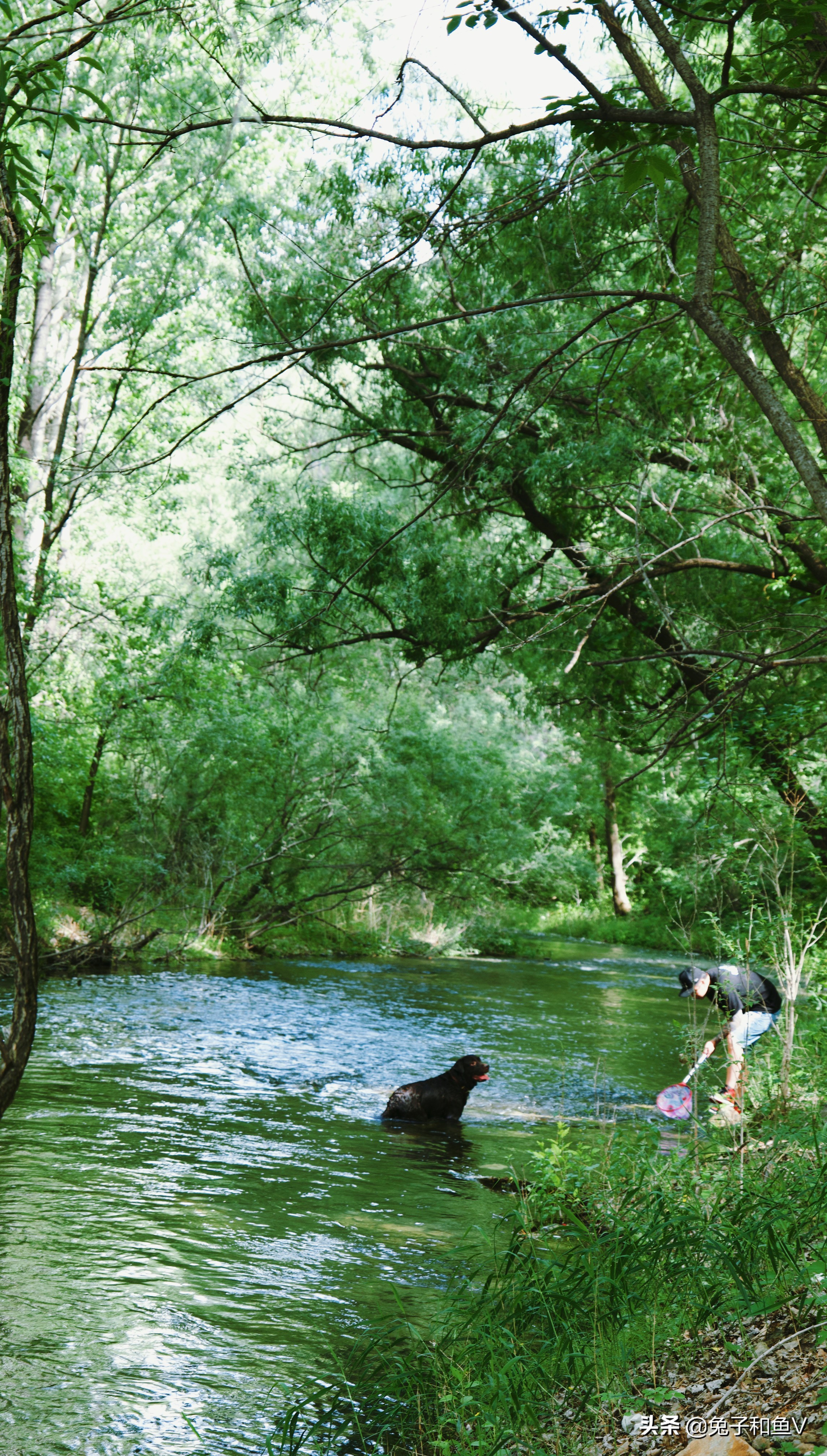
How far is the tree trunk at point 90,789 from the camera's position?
1712cm

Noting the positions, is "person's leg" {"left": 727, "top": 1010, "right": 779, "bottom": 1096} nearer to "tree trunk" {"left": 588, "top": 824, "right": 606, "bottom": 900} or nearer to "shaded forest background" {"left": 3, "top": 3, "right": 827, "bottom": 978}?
"shaded forest background" {"left": 3, "top": 3, "right": 827, "bottom": 978}


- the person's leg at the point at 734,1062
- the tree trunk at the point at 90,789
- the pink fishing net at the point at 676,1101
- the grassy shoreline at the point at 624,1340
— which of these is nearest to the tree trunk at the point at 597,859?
the tree trunk at the point at 90,789

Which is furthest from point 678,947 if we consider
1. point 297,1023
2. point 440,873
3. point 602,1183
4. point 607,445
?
point 602,1183

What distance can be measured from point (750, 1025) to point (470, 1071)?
236 centimetres

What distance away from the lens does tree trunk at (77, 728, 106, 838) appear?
674 inches

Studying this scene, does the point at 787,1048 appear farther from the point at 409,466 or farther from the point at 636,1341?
the point at 409,466

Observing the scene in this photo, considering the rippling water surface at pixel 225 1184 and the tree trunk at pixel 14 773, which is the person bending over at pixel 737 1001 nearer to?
the rippling water surface at pixel 225 1184

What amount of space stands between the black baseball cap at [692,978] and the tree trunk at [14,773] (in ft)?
17.8

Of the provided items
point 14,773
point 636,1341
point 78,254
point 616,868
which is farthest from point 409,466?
point 616,868

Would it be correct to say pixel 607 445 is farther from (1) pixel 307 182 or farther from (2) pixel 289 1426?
(2) pixel 289 1426

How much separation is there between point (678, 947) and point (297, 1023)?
18260 mm

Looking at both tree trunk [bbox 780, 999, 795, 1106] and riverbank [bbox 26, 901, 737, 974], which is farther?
riverbank [bbox 26, 901, 737, 974]

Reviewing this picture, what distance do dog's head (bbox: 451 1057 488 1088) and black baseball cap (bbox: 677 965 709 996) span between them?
6.00 feet

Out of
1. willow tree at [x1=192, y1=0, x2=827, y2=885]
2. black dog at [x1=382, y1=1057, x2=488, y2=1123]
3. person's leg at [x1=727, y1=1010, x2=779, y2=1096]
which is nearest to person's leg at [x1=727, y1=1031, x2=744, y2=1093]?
person's leg at [x1=727, y1=1010, x2=779, y2=1096]
